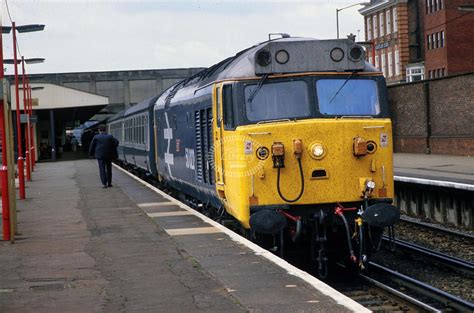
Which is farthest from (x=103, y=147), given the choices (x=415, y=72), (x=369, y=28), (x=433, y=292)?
(x=369, y=28)

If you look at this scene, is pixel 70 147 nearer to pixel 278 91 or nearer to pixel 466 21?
pixel 466 21

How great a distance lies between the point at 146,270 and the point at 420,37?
64.6 m

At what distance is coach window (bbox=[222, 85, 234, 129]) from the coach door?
0.51ft

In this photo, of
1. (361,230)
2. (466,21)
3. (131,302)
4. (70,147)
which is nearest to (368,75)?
(361,230)

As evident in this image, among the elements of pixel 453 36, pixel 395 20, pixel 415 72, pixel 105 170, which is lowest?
pixel 105 170

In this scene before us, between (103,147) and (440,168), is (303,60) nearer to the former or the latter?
(103,147)

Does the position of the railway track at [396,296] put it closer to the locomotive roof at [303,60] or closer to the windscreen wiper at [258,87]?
the windscreen wiper at [258,87]

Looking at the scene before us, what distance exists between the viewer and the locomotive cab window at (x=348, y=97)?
1217 centimetres

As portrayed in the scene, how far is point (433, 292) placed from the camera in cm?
1089

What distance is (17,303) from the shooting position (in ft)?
28.2

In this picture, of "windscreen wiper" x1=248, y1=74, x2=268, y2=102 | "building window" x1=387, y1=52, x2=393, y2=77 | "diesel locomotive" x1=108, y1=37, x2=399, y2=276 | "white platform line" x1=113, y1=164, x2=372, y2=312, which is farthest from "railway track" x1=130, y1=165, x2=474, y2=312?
"building window" x1=387, y1=52, x2=393, y2=77

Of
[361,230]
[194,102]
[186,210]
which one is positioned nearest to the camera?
[361,230]

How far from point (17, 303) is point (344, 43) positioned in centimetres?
601

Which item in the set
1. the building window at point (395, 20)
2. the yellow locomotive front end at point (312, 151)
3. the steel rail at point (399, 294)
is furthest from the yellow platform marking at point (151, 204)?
the building window at point (395, 20)
